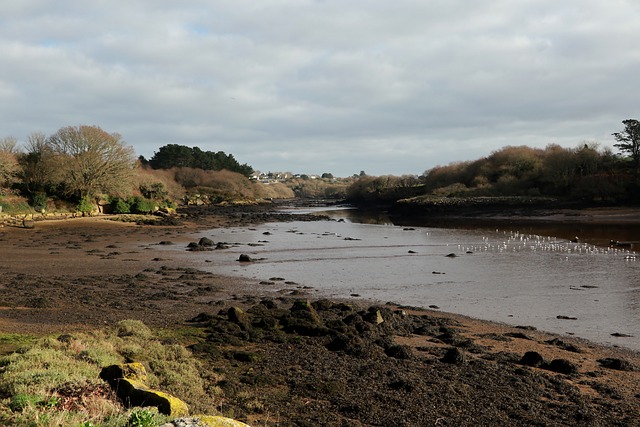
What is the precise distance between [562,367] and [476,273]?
1530cm

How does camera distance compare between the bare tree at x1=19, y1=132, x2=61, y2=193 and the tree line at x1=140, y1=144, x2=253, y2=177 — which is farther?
the tree line at x1=140, y1=144, x2=253, y2=177

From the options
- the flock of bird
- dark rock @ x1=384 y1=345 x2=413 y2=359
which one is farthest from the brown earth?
the flock of bird

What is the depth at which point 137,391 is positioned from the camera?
701 centimetres

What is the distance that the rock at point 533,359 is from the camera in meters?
12.1

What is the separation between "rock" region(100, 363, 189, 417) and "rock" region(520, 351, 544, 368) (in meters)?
8.44

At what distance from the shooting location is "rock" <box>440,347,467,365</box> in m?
11.8

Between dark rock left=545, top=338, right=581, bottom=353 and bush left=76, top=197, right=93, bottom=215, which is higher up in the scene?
bush left=76, top=197, right=93, bottom=215

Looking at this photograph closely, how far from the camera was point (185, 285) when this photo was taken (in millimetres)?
22250

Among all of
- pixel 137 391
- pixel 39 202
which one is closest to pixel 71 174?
pixel 39 202

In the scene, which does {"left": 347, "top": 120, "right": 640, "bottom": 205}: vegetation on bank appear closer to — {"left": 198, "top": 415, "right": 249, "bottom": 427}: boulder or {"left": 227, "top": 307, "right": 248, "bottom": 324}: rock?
{"left": 227, "top": 307, "right": 248, "bottom": 324}: rock

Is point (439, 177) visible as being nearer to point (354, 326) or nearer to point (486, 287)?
point (486, 287)

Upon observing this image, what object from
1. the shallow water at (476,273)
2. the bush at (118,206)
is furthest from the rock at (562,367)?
the bush at (118,206)

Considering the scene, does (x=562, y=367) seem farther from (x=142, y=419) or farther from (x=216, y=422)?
(x=142, y=419)

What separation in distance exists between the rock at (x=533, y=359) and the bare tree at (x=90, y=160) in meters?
54.5
